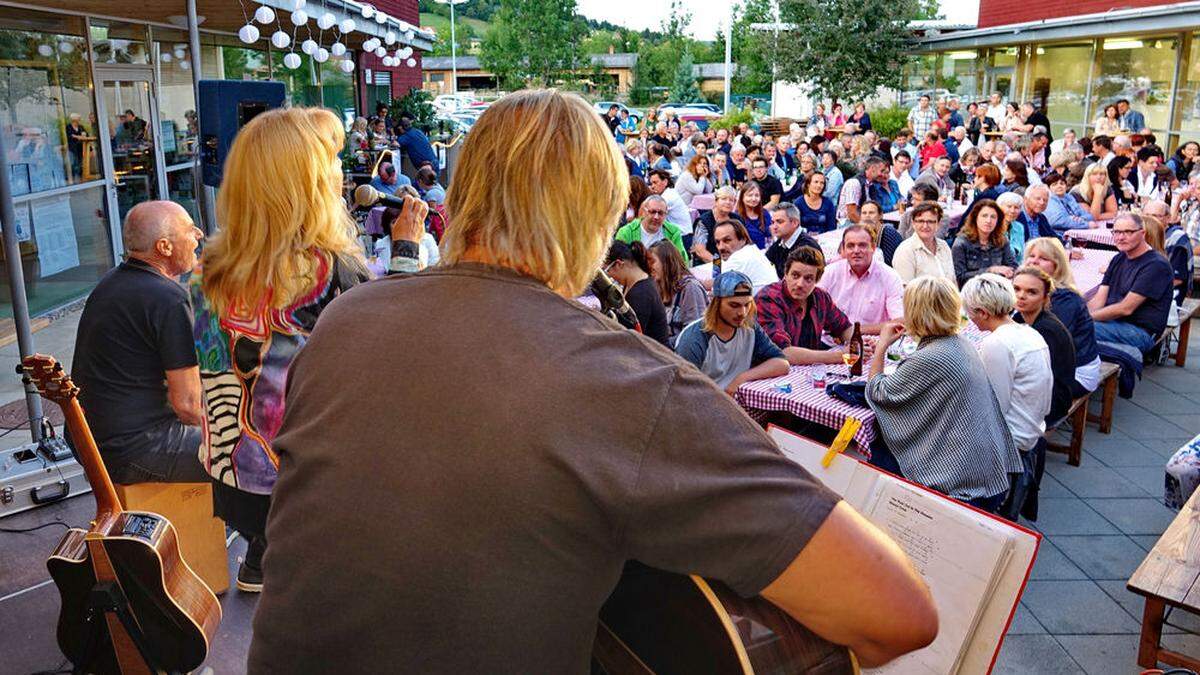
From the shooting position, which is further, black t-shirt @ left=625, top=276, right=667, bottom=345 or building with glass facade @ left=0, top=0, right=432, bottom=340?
building with glass facade @ left=0, top=0, right=432, bottom=340

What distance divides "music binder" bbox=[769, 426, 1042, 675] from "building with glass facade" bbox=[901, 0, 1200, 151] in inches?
661

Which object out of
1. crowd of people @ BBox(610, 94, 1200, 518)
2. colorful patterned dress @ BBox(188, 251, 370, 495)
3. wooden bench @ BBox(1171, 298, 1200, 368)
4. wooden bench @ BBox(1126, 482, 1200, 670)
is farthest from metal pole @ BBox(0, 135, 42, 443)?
wooden bench @ BBox(1171, 298, 1200, 368)

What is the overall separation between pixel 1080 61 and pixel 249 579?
67.5 feet

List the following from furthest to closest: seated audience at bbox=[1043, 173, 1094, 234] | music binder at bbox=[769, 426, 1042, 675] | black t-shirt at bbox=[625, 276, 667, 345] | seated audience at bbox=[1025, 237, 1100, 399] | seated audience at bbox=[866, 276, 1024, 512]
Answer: seated audience at bbox=[1043, 173, 1094, 234], seated audience at bbox=[1025, 237, 1100, 399], black t-shirt at bbox=[625, 276, 667, 345], seated audience at bbox=[866, 276, 1024, 512], music binder at bbox=[769, 426, 1042, 675]

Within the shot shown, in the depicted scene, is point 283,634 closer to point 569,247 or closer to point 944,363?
point 569,247

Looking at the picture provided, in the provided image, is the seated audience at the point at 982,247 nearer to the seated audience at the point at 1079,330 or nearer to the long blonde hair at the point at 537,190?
the seated audience at the point at 1079,330

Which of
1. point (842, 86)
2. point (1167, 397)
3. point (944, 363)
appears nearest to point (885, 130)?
point (842, 86)

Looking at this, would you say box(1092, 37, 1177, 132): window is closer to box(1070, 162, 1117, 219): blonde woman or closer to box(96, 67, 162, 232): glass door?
box(1070, 162, 1117, 219): blonde woman

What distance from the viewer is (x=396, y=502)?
108 cm

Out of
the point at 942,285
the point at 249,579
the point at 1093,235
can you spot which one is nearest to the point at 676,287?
the point at 942,285

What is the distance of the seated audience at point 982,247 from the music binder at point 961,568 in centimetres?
619

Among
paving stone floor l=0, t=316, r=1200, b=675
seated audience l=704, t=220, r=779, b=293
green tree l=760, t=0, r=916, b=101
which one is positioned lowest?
paving stone floor l=0, t=316, r=1200, b=675

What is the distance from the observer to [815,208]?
31.3ft

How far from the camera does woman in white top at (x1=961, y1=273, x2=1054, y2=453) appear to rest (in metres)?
4.62
